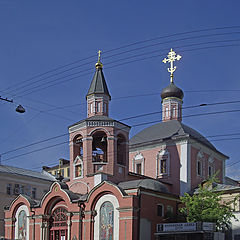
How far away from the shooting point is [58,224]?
36656 mm

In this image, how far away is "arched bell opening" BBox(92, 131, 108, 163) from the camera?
37750 millimetres

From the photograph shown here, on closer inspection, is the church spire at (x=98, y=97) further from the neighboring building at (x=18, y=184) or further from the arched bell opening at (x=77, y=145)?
the neighboring building at (x=18, y=184)

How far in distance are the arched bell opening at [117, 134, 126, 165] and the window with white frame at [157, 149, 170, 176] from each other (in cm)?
508

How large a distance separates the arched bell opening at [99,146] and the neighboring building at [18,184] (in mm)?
11444

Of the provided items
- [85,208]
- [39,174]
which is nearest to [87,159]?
[85,208]

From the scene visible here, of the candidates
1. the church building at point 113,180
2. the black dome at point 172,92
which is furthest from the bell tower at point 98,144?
the black dome at point 172,92

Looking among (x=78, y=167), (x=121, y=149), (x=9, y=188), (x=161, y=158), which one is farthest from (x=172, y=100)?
(x=9, y=188)

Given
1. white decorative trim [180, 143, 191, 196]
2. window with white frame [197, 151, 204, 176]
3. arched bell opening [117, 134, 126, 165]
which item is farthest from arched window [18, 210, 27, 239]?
window with white frame [197, 151, 204, 176]

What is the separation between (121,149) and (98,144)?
7.32 ft

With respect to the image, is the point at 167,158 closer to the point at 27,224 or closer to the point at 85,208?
the point at 85,208

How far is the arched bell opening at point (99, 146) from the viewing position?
37.8 meters

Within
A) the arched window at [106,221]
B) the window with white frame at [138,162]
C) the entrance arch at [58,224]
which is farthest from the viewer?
the window with white frame at [138,162]

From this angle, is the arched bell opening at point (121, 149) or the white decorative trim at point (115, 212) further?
the arched bell opening at point (121, 149)

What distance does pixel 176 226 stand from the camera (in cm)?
3080
